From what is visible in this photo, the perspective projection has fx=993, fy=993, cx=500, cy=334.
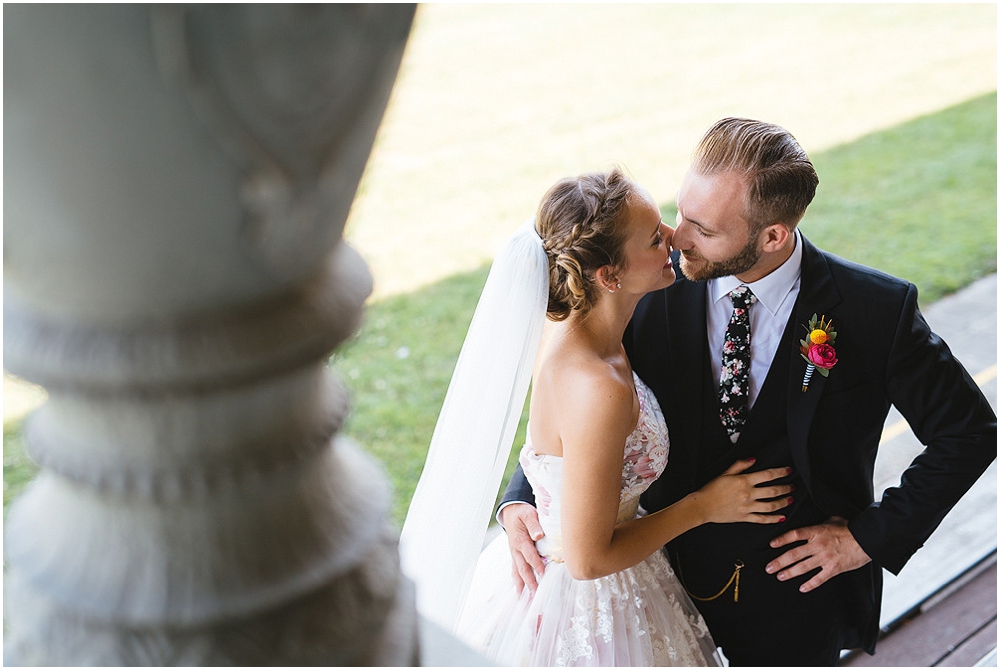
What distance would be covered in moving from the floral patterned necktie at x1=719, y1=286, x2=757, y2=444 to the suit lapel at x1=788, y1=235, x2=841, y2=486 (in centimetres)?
9

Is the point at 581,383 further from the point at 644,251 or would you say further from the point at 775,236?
the point at 775,236

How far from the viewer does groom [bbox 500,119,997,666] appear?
2.43 meters

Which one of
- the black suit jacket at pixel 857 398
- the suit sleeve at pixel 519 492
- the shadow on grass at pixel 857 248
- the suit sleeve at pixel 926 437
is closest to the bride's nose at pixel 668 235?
the black suit jacket at pixel 857 398

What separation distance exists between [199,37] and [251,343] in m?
0.17

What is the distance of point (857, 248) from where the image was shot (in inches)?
268

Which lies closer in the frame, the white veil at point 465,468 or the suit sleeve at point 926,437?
the suit sleeve at point 926,437

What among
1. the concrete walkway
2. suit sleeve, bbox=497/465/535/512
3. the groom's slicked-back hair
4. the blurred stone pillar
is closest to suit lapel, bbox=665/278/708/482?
the groom's slicked-back hair

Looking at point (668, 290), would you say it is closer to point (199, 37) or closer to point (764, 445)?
point (764, 445)

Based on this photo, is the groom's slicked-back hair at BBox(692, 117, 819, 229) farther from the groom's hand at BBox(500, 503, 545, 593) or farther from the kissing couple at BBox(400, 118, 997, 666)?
the groom's hand at BBox(500, 503, 545, 593)

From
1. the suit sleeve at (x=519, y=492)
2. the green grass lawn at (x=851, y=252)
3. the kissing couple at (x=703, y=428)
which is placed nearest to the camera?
the kissing couple at (x=703, y=428)

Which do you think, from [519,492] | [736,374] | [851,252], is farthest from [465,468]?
[851,252]

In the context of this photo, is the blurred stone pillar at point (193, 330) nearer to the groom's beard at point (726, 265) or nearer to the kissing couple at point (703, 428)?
the kissing couple at point (703, 428)

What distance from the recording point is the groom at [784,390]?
243 centimetres

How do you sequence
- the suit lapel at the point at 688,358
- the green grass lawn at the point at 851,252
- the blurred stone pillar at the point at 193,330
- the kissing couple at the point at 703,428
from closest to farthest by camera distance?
the blurred stone pillar at the point at 193,330 < the kissing couple at the point at 703,428 < the suit lapel at the point at 688,358 < the green grass lawn at the point at 851,252
